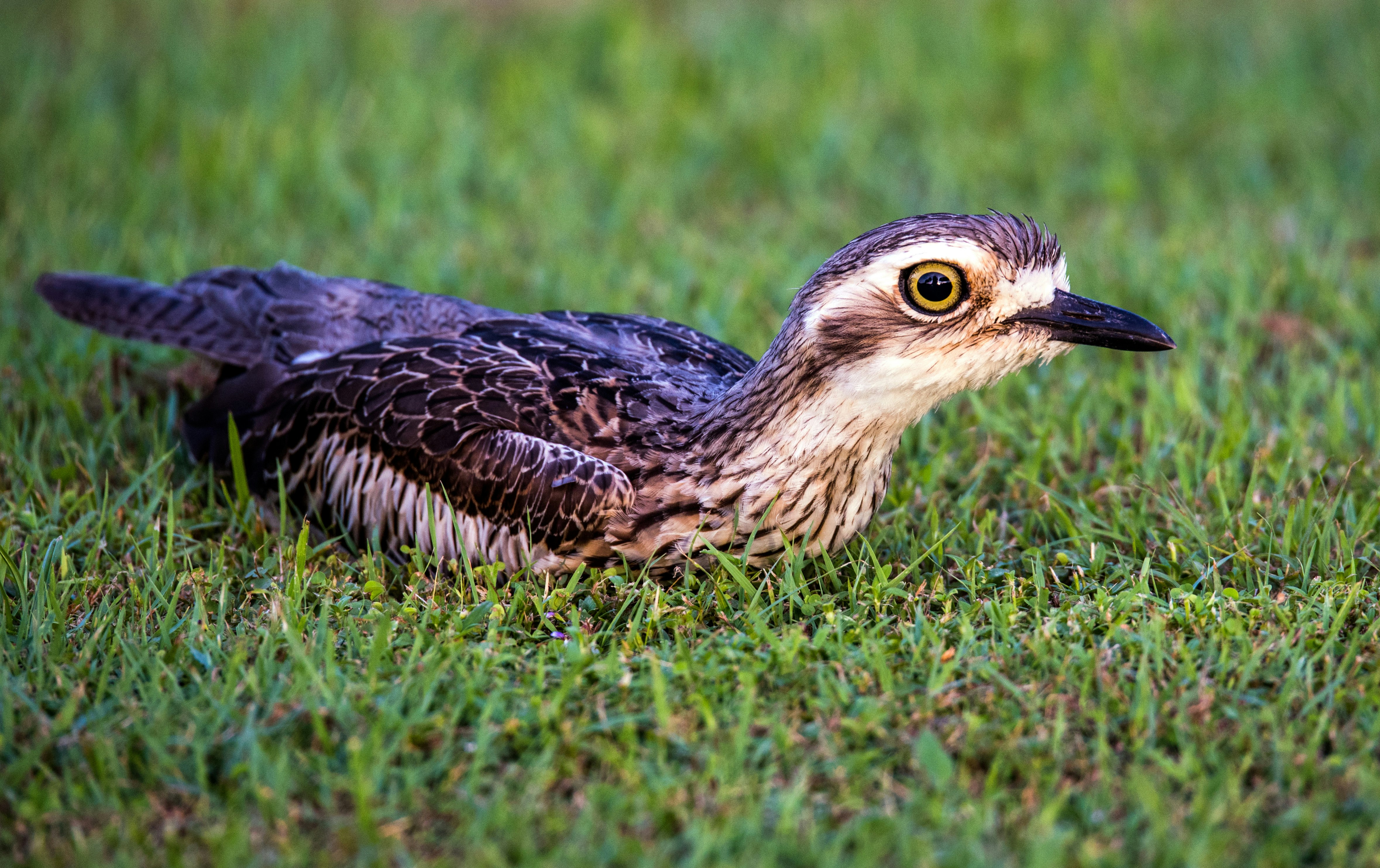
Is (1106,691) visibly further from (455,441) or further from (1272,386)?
(1272,386)

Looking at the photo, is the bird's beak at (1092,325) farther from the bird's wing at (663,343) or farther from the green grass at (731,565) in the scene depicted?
the bird's wing at (663,343)

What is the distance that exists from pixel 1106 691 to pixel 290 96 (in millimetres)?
7106

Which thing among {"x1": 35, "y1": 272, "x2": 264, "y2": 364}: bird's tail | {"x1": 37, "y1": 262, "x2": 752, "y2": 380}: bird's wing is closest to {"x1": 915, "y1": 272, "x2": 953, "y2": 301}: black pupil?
{"x1": 37, "y1": 262, "x2": 752, "y2": 380}: bird's wing

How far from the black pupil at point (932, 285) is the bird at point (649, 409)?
0.01 metres

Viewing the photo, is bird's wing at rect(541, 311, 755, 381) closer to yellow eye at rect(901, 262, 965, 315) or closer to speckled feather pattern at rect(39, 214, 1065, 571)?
speckled feather pattern at rect(39, 214, 1065, 571)

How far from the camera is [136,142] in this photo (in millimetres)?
8523

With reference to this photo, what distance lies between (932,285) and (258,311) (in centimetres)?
294

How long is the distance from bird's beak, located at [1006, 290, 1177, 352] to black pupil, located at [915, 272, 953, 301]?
25cm

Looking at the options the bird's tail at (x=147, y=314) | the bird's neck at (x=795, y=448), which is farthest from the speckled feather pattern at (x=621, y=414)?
the bird's tail at (x=147, y=314)

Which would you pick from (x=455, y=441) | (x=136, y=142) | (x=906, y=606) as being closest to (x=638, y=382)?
(x=455, y=441)

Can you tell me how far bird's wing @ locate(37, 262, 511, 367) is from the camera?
5621mm

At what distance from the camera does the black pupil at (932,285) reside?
165 inches

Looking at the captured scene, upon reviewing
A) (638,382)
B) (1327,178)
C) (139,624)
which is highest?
(1327,178)

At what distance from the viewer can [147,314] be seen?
19.0 ft
